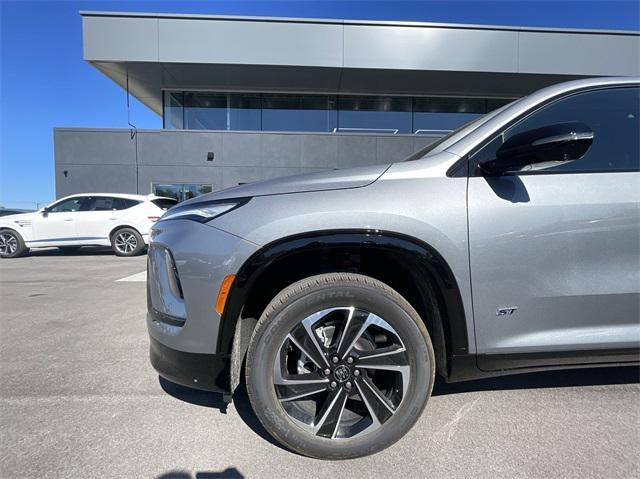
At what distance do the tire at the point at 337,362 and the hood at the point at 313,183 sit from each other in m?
0.46

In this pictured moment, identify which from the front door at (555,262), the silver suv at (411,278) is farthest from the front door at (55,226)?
the front door at (555,262)

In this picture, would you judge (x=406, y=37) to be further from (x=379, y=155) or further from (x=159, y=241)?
(x=159, y=241)

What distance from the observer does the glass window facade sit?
14430mm

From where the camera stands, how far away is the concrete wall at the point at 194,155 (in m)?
13.3

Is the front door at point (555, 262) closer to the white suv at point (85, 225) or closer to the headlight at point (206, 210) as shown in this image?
the headlight at point (206, 210)

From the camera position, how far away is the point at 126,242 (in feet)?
32.5

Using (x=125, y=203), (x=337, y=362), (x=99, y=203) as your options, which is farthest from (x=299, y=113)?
(x=337, y=362)

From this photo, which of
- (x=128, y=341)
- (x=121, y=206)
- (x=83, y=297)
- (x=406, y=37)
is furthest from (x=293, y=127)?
(x=128, y=341)

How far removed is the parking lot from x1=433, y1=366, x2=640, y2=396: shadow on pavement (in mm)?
13

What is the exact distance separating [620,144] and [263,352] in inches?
90.6

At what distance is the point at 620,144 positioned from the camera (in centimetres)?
208

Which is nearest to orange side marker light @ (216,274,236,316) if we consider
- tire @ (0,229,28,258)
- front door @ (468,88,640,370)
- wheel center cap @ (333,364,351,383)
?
wheel center cap @ (333,364,351,383)

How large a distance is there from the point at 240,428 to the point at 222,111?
46.6 ft

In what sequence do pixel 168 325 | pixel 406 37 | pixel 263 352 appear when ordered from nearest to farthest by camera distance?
1. pixel 263 352
2. pixel 168 325
3. pixel 406 37
